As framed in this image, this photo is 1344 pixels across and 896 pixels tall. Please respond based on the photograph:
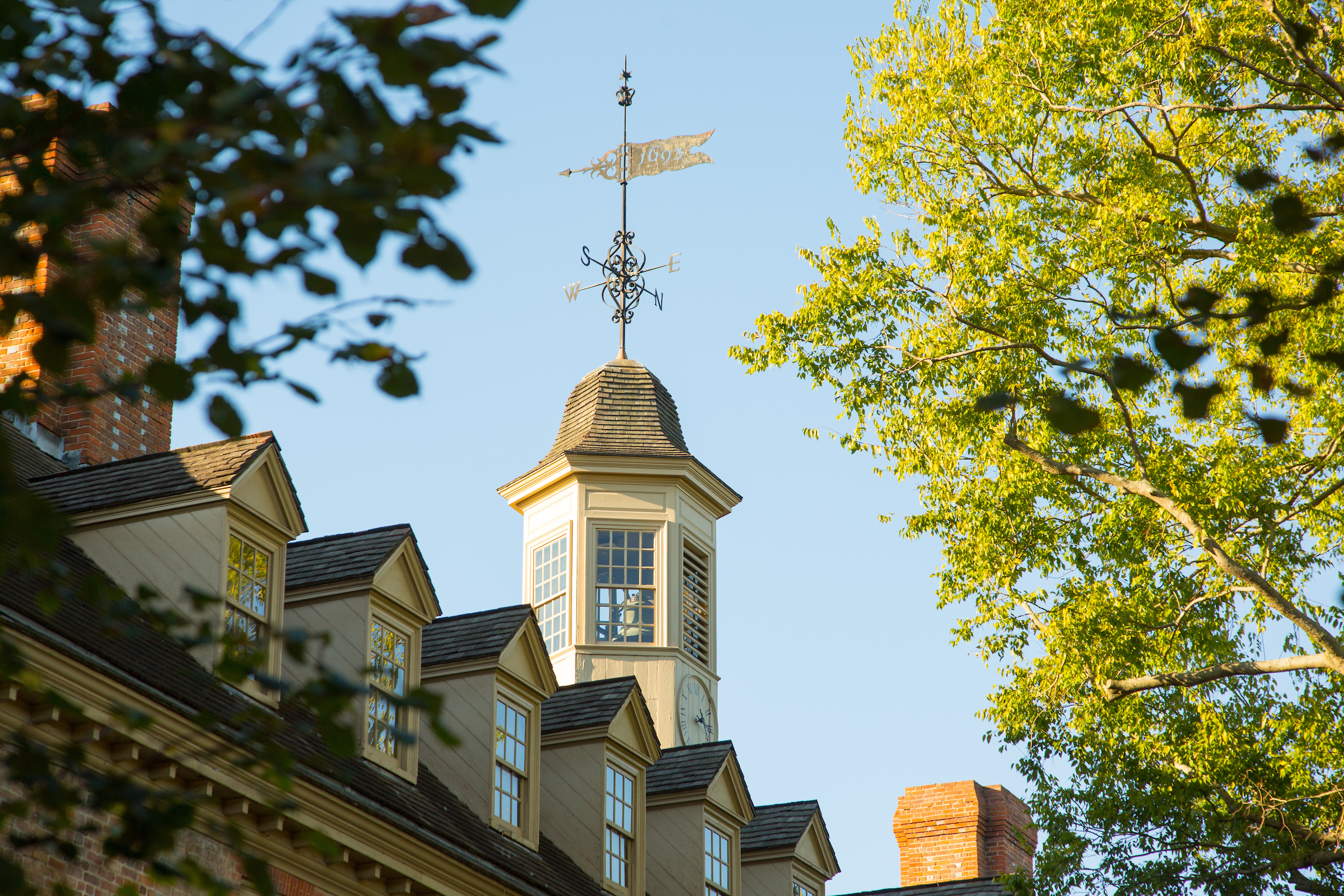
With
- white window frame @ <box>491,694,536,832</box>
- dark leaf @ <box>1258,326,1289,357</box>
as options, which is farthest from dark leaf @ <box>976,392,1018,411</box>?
white window frame @ <box>491,694,536,832</box>

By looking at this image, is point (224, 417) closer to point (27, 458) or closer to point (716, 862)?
point (27, 458)

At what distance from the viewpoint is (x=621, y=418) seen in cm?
2584

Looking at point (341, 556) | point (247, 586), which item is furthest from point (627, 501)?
point (247, 586)

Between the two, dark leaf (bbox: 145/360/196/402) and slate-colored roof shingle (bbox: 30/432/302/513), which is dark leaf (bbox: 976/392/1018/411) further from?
slate-colored roof shingle (bbox: 30/432/302/513)

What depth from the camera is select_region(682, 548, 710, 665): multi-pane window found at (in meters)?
25.0

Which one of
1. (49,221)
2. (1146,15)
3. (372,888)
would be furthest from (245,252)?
(1146,15)

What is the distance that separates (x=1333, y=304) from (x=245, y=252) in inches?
553

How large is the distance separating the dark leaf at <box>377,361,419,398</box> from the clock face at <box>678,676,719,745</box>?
19.2 meters

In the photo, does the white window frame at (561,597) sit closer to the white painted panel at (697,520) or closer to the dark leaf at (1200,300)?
the white painted panel at (697,520)

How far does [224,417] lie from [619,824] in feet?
47.7

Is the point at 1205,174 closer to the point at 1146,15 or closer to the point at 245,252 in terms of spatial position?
the point at 1146,15

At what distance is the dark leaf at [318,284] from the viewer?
446 centimetres

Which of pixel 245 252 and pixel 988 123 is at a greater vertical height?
pixel 988 123

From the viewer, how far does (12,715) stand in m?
10.2
